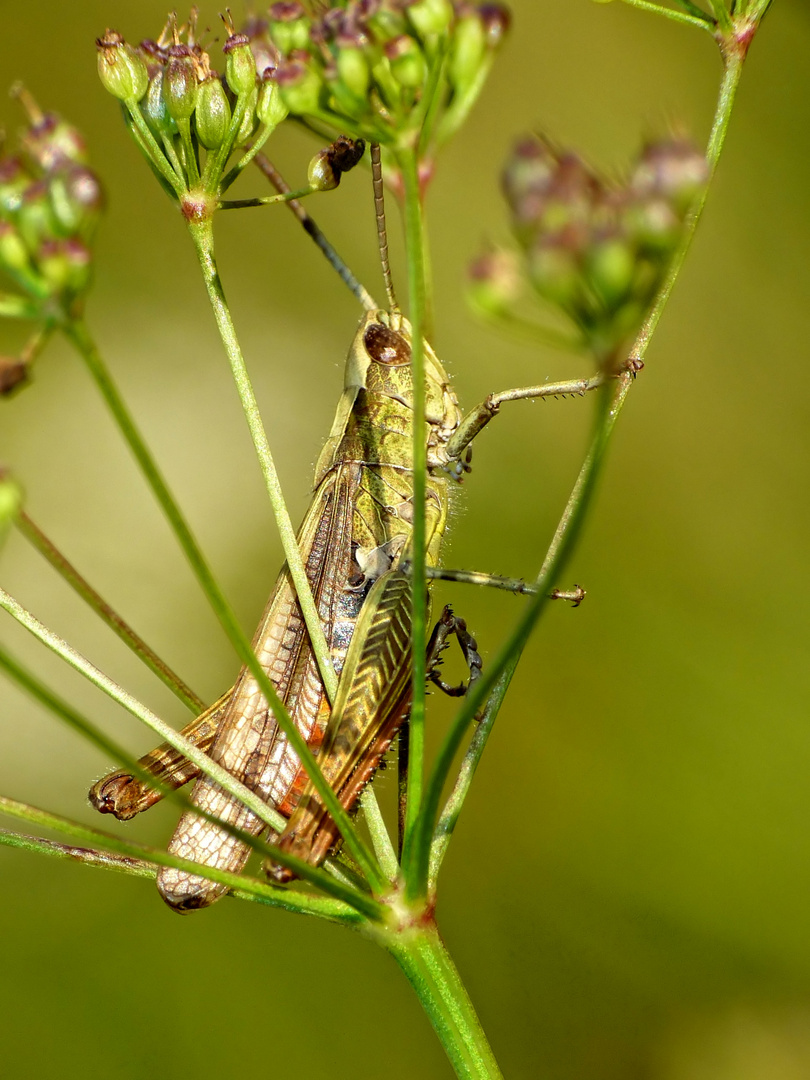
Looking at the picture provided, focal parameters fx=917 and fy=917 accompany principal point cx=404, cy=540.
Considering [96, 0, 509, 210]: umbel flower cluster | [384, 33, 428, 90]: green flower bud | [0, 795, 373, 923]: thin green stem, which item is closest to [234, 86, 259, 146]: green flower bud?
[96, 0, 509, 210]: umbel flower cluster

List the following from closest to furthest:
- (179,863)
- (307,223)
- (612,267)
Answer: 1. (612,267)
2. (179,863)
3. (307,223)

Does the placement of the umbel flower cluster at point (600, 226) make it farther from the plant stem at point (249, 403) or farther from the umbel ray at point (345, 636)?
the plant stem at point (249, 403)

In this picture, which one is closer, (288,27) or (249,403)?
(288,27)

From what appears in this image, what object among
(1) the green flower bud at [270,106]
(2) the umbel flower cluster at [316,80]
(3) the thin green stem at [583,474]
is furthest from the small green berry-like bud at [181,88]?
(3) the thin green stem at [583,474]

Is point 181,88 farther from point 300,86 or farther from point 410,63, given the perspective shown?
point 410,63

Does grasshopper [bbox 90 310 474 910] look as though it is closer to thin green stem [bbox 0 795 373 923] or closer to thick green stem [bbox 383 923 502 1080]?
thin green stem [bbox 0 795 373 923]

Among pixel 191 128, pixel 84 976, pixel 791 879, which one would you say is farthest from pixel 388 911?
pixel 791 879

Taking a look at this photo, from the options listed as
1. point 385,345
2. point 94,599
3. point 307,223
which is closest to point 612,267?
point 94,599
